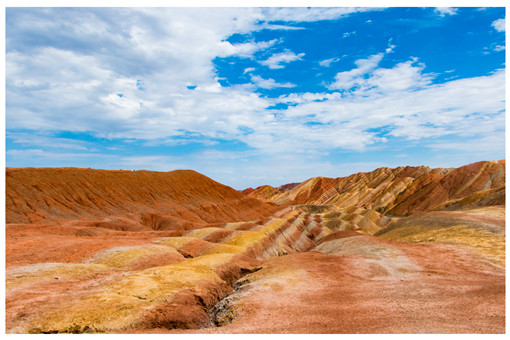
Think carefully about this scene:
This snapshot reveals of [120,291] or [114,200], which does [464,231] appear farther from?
[114,200]

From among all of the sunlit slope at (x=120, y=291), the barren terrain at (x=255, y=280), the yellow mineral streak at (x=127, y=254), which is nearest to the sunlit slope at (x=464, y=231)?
the barren terrain at (x=255, y=280)

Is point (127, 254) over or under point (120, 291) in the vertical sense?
under

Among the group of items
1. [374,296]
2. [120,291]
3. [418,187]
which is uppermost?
[418,187]

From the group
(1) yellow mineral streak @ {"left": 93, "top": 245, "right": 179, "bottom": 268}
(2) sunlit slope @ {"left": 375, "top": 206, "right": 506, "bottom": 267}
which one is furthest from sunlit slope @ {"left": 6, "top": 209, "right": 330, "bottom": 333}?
(2) sunlit slope @ {"left": 375, "top": 206, "right": 506, "bottom": 267}

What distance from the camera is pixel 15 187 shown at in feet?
243

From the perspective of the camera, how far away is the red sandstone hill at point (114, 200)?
232 ft

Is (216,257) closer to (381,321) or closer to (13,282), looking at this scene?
(13,282)

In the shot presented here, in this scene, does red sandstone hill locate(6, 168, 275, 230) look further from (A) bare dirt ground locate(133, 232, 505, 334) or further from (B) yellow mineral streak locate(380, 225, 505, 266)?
(A) bare dirt ground locate(133, 232, 505, 334)

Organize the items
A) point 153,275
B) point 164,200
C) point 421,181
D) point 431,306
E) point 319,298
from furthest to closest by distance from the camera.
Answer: point 421,181, point 164,200, point 153,275, point 319,298, point 431,306

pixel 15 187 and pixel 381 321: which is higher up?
pixel 15 187

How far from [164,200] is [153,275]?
84.6m

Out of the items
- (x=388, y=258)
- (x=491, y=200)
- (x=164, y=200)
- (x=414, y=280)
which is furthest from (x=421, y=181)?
(x=414, y=280)

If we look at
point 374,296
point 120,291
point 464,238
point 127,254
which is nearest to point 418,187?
point 464,238

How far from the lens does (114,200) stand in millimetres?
90438
